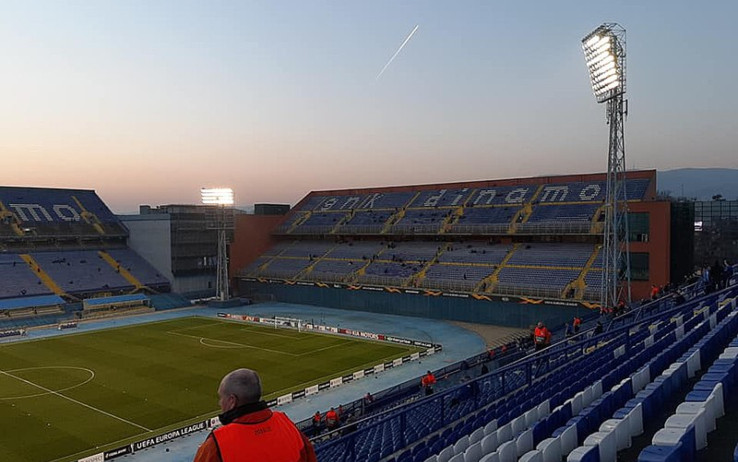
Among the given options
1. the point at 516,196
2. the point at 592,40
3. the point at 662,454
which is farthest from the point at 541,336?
the point at 516,196

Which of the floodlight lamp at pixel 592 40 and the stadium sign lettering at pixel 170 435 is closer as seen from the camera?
the stadium sign lettering at pixel 170 435

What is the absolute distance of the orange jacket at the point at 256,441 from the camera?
330 cm

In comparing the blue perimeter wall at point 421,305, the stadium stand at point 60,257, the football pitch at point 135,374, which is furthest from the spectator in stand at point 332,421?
the stadium stand at point 60,257

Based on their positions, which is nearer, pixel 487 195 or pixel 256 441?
pixel 256 441

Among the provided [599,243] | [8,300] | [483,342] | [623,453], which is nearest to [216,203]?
[8,300]

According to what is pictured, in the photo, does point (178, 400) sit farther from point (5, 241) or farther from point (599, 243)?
point (5, 241)

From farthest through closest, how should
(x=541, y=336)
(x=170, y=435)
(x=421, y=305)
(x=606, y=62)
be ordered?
(x=421, y=305)
(x=606, y=62)
(x=170, y=435)
(x=541, y=336)

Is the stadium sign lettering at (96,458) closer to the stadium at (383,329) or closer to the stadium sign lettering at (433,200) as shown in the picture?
the stadium at (383,329)

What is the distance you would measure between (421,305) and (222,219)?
25.0 meters

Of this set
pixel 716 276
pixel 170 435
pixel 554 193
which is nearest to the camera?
pixel 716 276

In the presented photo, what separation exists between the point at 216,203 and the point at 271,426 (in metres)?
62.3

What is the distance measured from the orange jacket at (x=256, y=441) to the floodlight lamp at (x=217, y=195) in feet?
202

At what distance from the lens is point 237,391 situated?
3.57 metres

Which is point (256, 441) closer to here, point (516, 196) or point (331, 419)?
point (331, 419)
